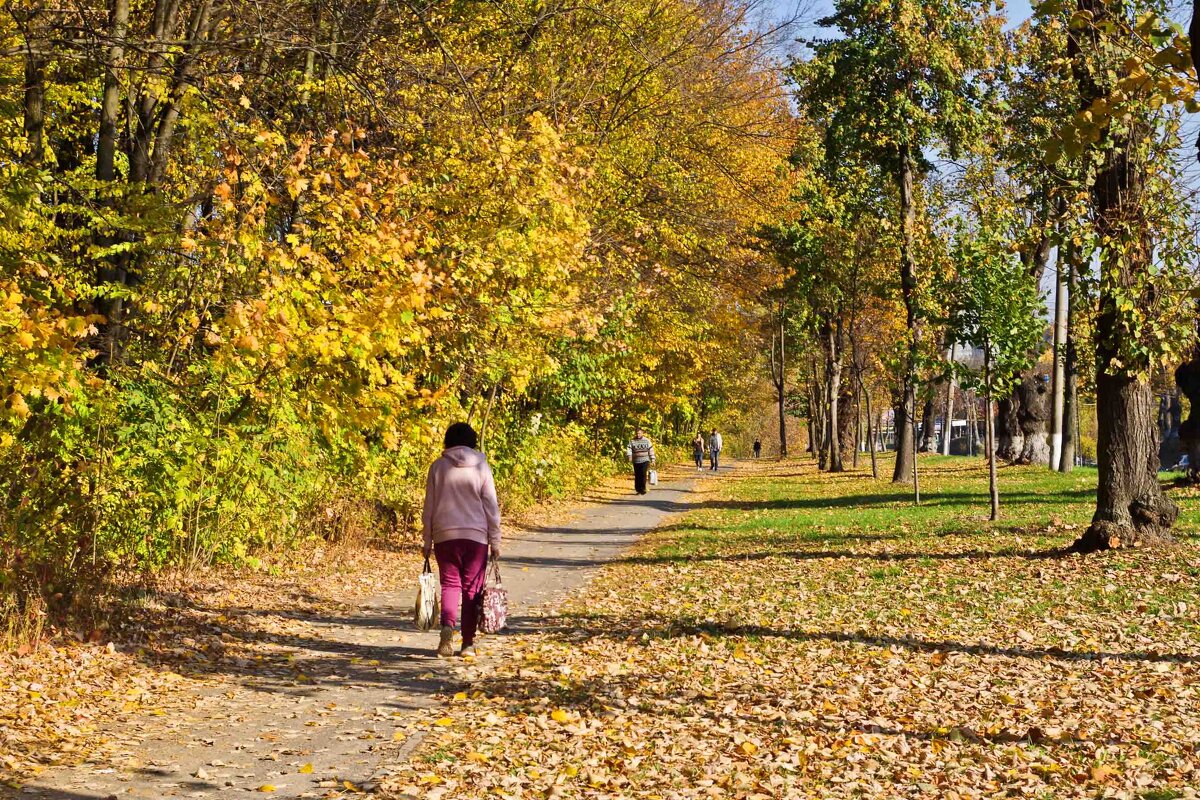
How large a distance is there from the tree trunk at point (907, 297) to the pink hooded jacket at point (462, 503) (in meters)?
19.7

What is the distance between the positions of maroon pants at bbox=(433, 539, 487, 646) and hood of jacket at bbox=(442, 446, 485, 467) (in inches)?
23.1

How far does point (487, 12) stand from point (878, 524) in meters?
10.8

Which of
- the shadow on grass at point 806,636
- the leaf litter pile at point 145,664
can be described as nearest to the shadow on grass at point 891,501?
the shadow on grass at point 806,636

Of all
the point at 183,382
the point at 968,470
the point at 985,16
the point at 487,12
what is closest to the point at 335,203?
the point at 183,382

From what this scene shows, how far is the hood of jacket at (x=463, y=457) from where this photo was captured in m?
9.19

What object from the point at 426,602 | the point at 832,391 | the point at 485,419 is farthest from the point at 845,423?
the point at 426,602

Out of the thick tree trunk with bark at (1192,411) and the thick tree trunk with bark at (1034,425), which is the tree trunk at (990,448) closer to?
the thick tree trunk with bark at (1192,411)

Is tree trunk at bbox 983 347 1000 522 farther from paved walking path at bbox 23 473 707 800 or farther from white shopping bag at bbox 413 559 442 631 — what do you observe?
white shopping bag at bbox 413 559 442 631

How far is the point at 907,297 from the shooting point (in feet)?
99.5

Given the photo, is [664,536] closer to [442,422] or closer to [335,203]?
[442,422]

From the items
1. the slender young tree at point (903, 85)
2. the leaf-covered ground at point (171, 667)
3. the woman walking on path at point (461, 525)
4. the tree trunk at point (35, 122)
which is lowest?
the leaf-covered ground at point (171, 667)

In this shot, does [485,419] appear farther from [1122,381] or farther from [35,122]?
[1122,381]

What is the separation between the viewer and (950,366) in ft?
76.7

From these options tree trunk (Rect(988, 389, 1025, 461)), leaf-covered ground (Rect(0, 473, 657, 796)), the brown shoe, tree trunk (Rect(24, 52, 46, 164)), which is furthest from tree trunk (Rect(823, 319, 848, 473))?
the brown shoe
